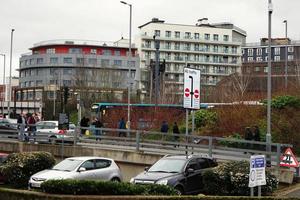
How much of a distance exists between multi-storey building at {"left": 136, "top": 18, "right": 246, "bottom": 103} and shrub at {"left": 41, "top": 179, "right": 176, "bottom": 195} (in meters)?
113

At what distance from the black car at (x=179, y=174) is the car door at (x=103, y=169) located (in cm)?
253

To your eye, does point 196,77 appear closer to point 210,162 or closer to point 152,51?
point 210,162

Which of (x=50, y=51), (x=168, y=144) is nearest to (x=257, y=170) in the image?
(x=168, y=144)

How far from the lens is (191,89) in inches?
960

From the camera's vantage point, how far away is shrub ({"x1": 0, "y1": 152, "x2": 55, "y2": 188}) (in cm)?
2291

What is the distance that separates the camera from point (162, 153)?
85.8 feet

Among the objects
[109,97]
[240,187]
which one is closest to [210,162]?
[240,187]

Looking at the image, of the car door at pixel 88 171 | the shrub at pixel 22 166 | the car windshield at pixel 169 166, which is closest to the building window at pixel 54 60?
the shrub at pixel 22 166

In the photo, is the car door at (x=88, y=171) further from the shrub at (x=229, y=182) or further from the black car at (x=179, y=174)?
the shrub at (x=229, y=182)

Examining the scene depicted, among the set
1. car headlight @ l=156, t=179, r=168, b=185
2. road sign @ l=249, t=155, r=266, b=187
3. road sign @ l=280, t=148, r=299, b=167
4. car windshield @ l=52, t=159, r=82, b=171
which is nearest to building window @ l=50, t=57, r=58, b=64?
car windshield @ l=52, t=159, r=82, b=171

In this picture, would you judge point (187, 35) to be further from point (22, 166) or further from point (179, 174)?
point (179, 174)

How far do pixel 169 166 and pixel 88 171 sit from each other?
3.51 metres

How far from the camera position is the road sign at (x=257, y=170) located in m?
15.2

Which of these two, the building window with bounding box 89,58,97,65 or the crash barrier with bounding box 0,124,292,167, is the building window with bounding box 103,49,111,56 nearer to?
the building window with bounding box 89,58,97,65
